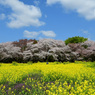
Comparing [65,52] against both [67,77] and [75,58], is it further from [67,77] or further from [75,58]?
[67,77]

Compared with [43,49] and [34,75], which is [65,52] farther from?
[34,75]

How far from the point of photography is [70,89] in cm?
585

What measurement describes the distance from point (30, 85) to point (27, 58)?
18.1 metres

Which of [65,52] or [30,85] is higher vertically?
[65,52]

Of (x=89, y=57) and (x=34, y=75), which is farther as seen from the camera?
(x=89, y=57)

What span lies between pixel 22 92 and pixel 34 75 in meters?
2.43

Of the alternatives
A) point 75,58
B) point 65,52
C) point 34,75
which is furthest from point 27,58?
point 34,75

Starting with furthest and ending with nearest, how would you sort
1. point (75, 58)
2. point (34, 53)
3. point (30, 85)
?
point (75, 58)
point (34, 53)
point (30, 85)

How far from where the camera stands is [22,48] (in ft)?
86.5

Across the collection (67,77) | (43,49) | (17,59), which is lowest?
(67,77)

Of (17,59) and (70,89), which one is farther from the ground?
(17,59)

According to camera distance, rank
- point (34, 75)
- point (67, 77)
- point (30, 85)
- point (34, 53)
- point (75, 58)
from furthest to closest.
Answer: point (75, 58) < point (34, 53) < point (34, 75) < point (67, 77) < point (30, 85)

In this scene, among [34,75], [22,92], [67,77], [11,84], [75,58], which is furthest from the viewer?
[75,58]

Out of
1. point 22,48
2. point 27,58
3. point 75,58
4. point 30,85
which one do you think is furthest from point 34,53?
point 30,85
